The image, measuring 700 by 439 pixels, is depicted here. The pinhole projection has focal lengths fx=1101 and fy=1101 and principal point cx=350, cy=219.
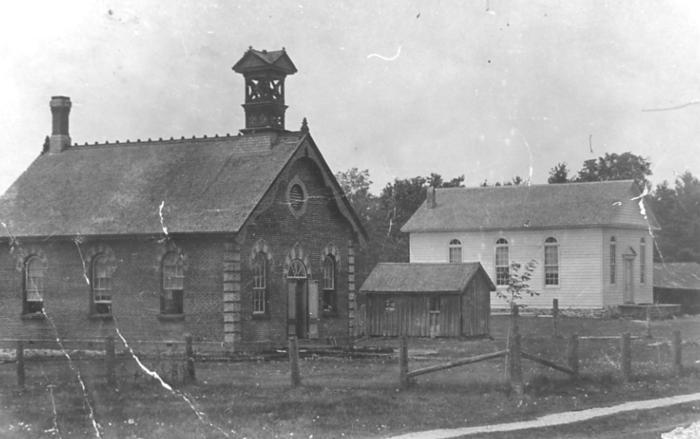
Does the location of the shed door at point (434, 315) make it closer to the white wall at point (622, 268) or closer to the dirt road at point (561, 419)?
the white wall at point (622, 268)

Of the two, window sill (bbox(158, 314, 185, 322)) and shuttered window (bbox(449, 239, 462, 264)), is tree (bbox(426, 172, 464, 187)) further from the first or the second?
window sill (bbox(158, 314, 185, 322))

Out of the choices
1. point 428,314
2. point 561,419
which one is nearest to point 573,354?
point 561,419

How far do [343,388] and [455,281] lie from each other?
20326mm

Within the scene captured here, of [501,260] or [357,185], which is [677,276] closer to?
[501,260]

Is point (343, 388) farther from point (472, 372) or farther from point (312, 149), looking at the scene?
point (312, 149)

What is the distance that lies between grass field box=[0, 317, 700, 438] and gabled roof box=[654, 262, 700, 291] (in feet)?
96.5

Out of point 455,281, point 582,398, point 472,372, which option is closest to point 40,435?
point 582,398

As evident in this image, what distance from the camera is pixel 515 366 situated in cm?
2186

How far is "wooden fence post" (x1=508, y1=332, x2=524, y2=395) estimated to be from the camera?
21797 mm

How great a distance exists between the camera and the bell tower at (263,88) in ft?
117

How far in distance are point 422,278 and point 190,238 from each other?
12.7 m

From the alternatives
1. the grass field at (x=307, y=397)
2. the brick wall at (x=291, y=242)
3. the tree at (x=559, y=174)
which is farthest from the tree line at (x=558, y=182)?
the grass field at (x=307, y=397)

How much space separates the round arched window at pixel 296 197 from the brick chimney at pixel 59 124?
31.2ft

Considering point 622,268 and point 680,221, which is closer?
point 622,268
